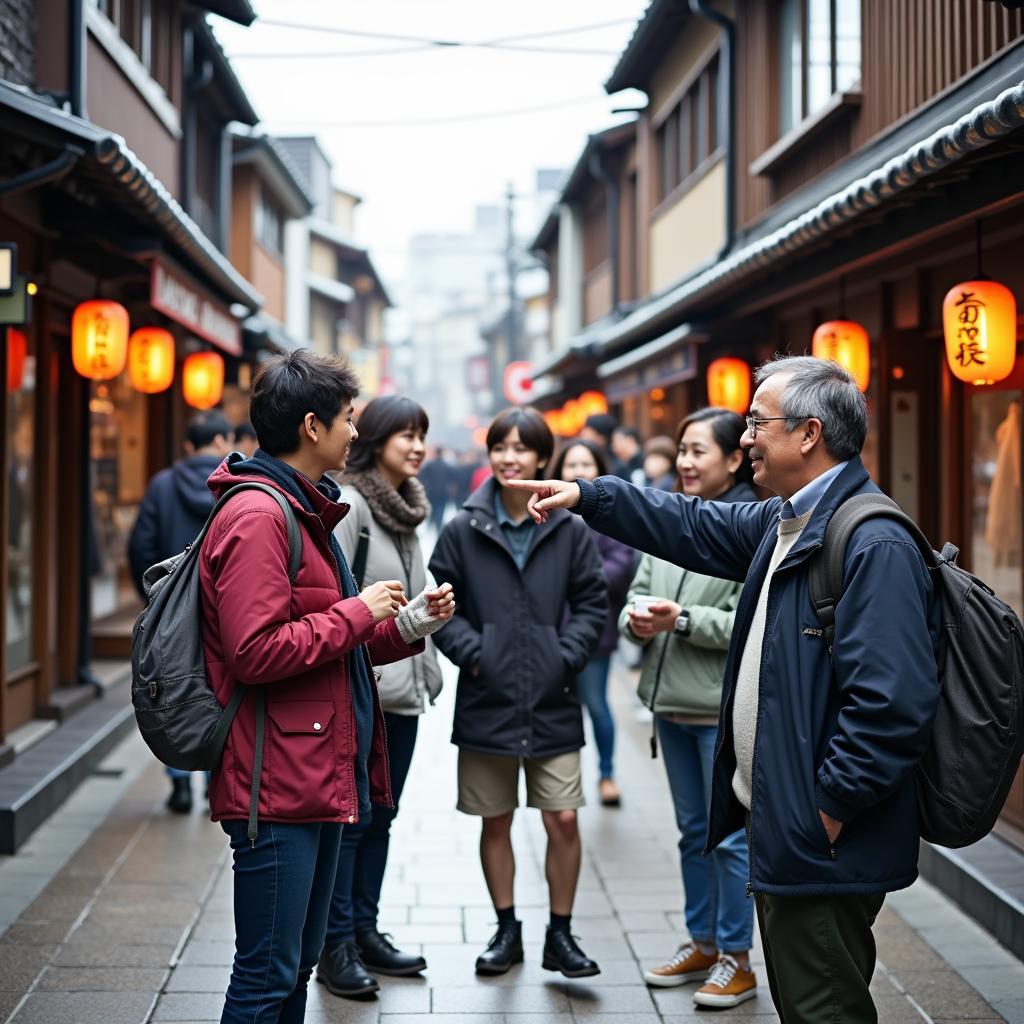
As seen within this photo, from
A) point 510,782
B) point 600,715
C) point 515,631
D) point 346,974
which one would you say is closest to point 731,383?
point 600,715

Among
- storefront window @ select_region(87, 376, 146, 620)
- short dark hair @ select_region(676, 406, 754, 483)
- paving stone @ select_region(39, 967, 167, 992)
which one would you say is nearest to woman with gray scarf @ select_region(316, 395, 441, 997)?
paving stone @ select_region(39, 967, 167, 992)

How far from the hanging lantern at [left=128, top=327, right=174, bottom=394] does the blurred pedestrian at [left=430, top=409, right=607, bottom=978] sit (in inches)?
244

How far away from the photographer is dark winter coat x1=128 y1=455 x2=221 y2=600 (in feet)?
27.7

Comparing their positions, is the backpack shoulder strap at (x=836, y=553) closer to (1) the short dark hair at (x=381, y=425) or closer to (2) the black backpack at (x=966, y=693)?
(2) the black backpack at (x=966, y=693)

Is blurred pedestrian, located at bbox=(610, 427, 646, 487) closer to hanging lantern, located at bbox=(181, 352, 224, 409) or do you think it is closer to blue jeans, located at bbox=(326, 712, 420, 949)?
hanging lantern, located at bbox=(181, 352, 224, 409)

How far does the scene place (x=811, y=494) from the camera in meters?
3.81

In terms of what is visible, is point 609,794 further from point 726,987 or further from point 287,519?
point 287,519

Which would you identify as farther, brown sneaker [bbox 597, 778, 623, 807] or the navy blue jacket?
→ brown sneaker [bbox 597, 778, 623, 807]

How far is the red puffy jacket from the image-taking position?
3.64 m

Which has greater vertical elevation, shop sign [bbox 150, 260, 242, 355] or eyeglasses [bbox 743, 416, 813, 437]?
shop sign [bbox 150, 260, 242, 355]

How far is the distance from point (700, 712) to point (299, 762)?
7.47 feet

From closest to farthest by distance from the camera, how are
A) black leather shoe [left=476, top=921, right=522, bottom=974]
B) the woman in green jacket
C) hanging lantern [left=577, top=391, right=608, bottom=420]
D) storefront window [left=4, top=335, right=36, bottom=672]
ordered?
the woman in green jacket → black leather shoe [left=476, top=921, right=522, bottom=974] → storefront window [left=4, top=335, right=36, bottom=672] → hanging lantern [left=577, top=391, right=608, bottom=420]

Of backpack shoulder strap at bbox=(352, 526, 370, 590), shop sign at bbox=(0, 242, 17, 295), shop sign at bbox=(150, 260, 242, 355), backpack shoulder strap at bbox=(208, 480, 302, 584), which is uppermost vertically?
shop sign at bbox=(150, 260, 242, 355)

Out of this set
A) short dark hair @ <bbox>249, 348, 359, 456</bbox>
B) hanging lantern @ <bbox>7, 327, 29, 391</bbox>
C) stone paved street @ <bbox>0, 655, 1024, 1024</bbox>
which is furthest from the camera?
hanging lantern @ <bbox>7, 327, 29, 391</bbox>
